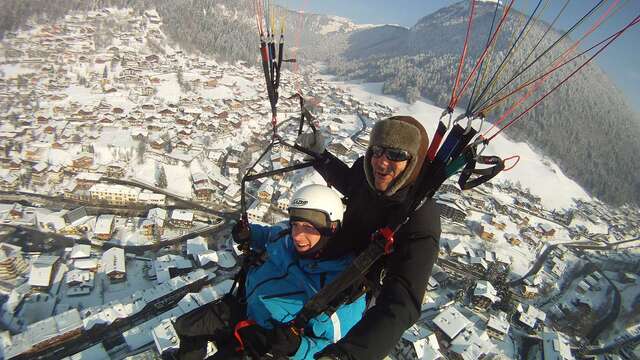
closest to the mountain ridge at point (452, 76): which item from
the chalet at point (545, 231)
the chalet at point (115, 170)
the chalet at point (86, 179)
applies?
the chalet at point (545, 231)

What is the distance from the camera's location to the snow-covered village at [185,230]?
1509 cm

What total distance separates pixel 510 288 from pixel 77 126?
3973cm

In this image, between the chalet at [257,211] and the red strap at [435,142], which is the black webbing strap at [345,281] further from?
the chalet at [257,211]

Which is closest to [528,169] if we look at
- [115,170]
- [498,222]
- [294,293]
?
[498,222]

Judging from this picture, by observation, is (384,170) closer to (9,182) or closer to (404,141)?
(404,141)

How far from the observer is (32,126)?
98.9 feet

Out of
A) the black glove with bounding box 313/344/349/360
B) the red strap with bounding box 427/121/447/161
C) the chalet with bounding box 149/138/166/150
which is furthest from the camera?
the chalet with bounding box 149/138/166/150

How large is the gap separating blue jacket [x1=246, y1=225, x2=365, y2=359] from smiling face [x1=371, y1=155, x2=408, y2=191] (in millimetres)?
810

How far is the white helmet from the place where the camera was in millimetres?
3031

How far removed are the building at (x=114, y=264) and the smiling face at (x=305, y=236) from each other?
58.4 ft

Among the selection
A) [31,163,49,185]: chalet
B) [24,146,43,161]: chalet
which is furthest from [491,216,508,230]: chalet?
[24,146,43,161]: chalet

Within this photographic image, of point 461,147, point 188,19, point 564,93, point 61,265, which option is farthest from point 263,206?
point 564,93

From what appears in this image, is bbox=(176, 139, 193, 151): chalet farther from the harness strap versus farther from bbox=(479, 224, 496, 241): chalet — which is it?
the harness strap

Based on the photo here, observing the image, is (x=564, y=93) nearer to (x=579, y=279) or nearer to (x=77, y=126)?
(x=579, y=279)
